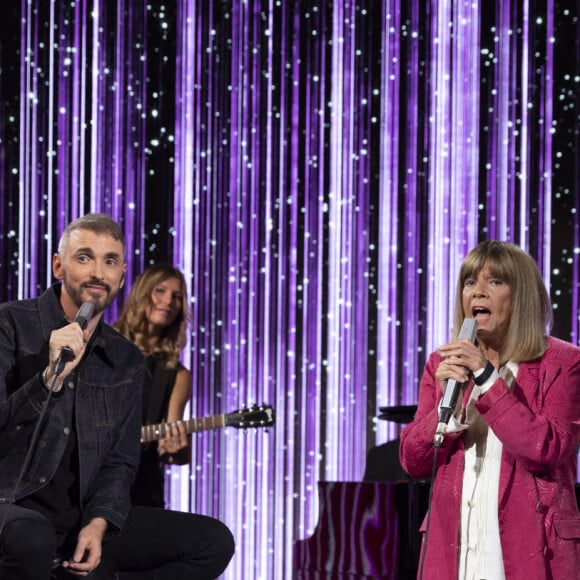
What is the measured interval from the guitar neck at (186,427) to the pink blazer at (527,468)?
1.78 meters

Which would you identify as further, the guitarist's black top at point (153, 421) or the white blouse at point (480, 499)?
the guitarist's black top at point (153, 421)

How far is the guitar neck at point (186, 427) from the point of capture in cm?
429

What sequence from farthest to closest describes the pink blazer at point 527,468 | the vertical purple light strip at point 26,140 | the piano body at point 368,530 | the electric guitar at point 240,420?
the vertical purple light strip at point 26,140 < the electric guitar at point 240,420 < the piano body at point 368,530 < the pink blazer at point 527,468

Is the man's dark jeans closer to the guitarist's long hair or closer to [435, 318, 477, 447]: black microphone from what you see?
[435, 318, 477, 447]: black microphone

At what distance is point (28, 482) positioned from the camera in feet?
8.75

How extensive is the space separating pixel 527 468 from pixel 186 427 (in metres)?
2.18

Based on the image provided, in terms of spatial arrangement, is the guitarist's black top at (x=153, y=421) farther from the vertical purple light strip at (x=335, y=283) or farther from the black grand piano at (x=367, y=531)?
the vertical purple light strip at (x=335, y=283)

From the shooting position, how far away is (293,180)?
17.3 feet

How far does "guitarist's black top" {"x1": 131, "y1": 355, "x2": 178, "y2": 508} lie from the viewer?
12.8 feet

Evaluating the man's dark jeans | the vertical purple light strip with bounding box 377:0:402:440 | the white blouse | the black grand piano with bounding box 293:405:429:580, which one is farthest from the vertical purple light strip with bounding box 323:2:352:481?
the white blouse

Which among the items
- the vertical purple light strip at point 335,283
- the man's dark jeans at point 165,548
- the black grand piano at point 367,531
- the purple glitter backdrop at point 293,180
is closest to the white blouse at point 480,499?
the black grand piano at point 367,531

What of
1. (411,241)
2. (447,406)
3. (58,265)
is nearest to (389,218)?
(411,241)

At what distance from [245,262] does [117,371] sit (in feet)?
7.94

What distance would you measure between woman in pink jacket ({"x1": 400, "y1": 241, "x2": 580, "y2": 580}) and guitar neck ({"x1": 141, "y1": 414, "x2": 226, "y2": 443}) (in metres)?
1.77
